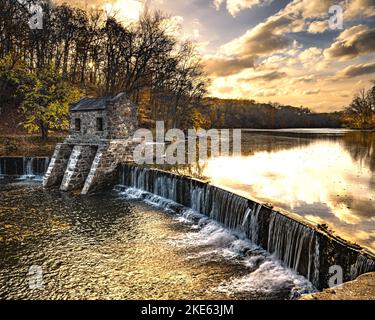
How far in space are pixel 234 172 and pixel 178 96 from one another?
2588 cm

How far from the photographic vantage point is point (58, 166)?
19469 mm

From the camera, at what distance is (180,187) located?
1441 centimetres

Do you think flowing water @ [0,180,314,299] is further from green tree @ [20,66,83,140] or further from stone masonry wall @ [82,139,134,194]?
green tree @ [20,66,83,140]

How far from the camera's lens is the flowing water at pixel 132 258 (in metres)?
6.86

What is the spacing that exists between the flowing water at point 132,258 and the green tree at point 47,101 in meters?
13.6

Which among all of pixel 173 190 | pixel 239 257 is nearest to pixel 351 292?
pixel 239 257

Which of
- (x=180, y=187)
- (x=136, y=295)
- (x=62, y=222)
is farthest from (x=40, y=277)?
(x=180, y=187)

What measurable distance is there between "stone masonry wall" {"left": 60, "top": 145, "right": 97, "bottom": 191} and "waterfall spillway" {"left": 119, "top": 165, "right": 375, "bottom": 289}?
601 cm

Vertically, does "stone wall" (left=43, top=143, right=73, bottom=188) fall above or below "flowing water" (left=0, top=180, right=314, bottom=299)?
above

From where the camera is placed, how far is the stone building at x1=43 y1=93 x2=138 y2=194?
17.9 metres

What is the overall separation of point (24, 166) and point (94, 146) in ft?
22.2

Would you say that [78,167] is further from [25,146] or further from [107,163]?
[25,146]

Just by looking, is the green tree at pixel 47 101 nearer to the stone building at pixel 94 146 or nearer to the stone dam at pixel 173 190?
the stone dam at pixel 173 190

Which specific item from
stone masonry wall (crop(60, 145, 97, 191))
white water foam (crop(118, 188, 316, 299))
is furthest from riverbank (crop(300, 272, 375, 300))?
stone masonry wall (crop(60, 145, 97, 191))
